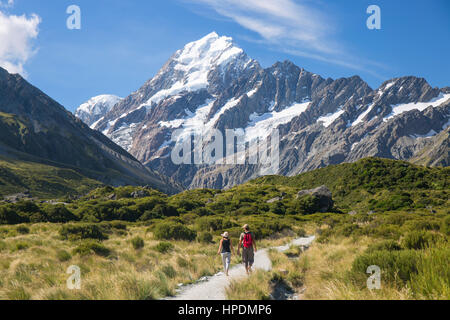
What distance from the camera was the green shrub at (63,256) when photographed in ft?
52.0

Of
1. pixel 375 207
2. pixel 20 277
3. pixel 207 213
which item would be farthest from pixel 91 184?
pixel 20 277

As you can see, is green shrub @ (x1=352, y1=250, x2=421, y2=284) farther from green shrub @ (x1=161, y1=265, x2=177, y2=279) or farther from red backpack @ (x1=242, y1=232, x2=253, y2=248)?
green shrub @ (x1=161, y1=265, x2=177, y2=279)

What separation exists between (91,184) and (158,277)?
460 feet

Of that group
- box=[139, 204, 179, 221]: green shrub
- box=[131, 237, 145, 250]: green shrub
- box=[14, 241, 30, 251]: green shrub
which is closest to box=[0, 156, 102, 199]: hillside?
box=[139, 204, 179, 221]: green shrub

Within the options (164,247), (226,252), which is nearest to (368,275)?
(226,252)

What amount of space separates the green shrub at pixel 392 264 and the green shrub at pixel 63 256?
44.8 ft

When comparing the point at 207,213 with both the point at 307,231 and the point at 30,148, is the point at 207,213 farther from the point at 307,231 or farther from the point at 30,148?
the point at 30,148

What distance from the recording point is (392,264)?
916 cm

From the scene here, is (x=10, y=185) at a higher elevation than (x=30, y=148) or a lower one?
lower

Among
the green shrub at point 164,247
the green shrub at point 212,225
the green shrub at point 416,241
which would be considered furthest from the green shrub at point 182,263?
the green shrub at point 212,225

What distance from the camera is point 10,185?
10119 cm

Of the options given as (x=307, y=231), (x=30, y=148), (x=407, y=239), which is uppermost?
(x=30, y=148)

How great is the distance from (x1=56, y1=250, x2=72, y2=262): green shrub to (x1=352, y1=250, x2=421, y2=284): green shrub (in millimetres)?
13665
